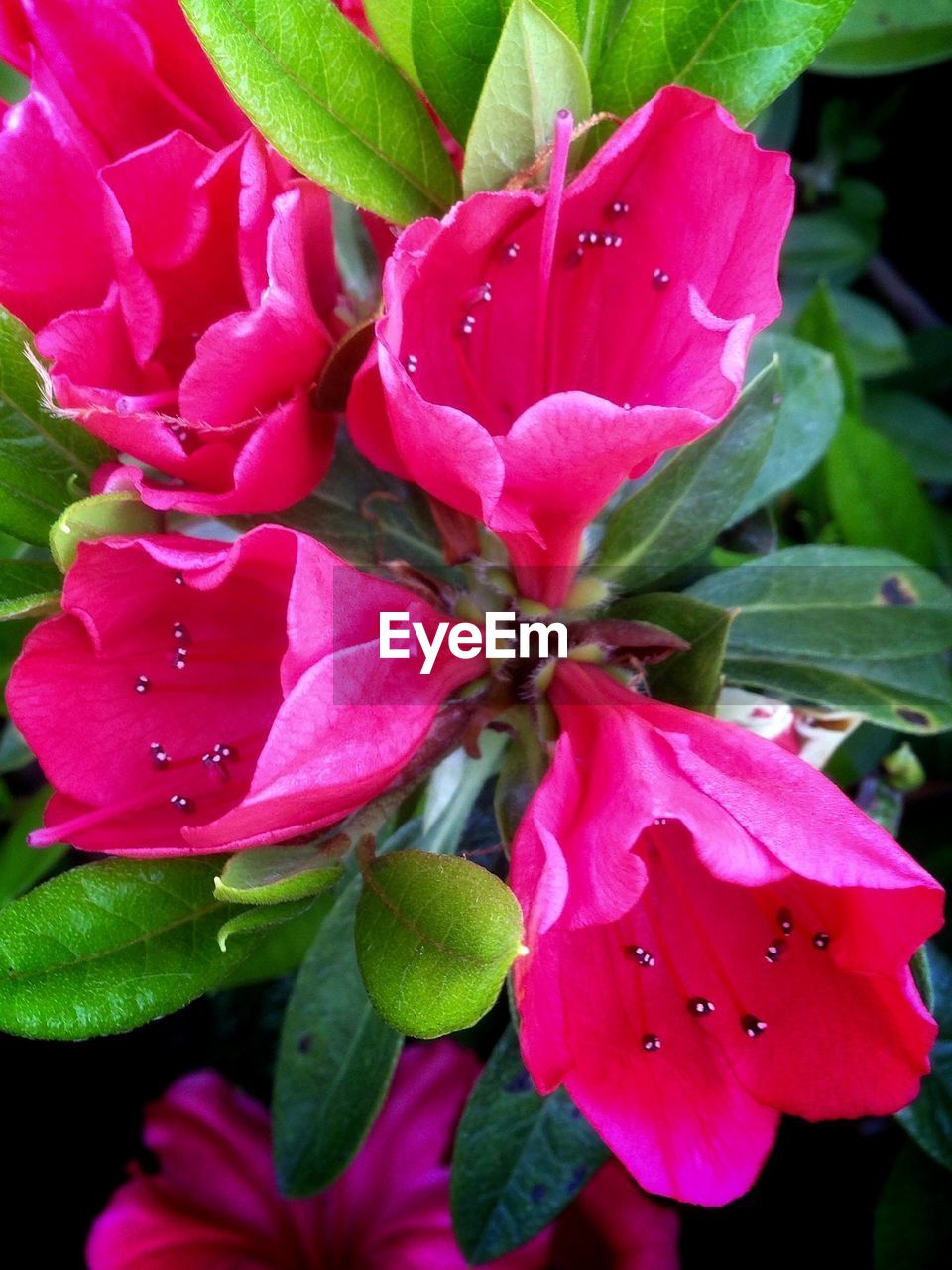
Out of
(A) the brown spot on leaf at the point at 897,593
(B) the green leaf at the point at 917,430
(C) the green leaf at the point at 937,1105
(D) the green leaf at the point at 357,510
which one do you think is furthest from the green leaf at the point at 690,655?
(B) the green leaf at the point at 917,430

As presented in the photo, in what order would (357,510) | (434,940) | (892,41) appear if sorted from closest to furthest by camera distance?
(434,940)
(357,510)
(892,41)

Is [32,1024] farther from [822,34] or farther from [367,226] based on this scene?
[822,34]

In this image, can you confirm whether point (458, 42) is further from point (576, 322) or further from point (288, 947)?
point (288, 947)

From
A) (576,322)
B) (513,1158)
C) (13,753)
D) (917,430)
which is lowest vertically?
(513,1158)

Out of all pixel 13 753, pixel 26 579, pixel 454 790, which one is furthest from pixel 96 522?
pixel 13 753

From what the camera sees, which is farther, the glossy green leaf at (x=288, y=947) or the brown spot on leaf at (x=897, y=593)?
the glossy green leaf at (x=288, y=947)

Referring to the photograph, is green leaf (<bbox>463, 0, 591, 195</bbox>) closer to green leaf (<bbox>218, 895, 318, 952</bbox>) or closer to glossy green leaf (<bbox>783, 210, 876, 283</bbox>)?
green leaf (<bbox>218, 895, 318, 952</bbox>)

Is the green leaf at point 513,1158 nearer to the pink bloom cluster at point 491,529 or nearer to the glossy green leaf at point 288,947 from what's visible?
the glossy green leaf at point 288,947

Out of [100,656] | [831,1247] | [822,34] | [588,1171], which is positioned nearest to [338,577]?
[100,656]
